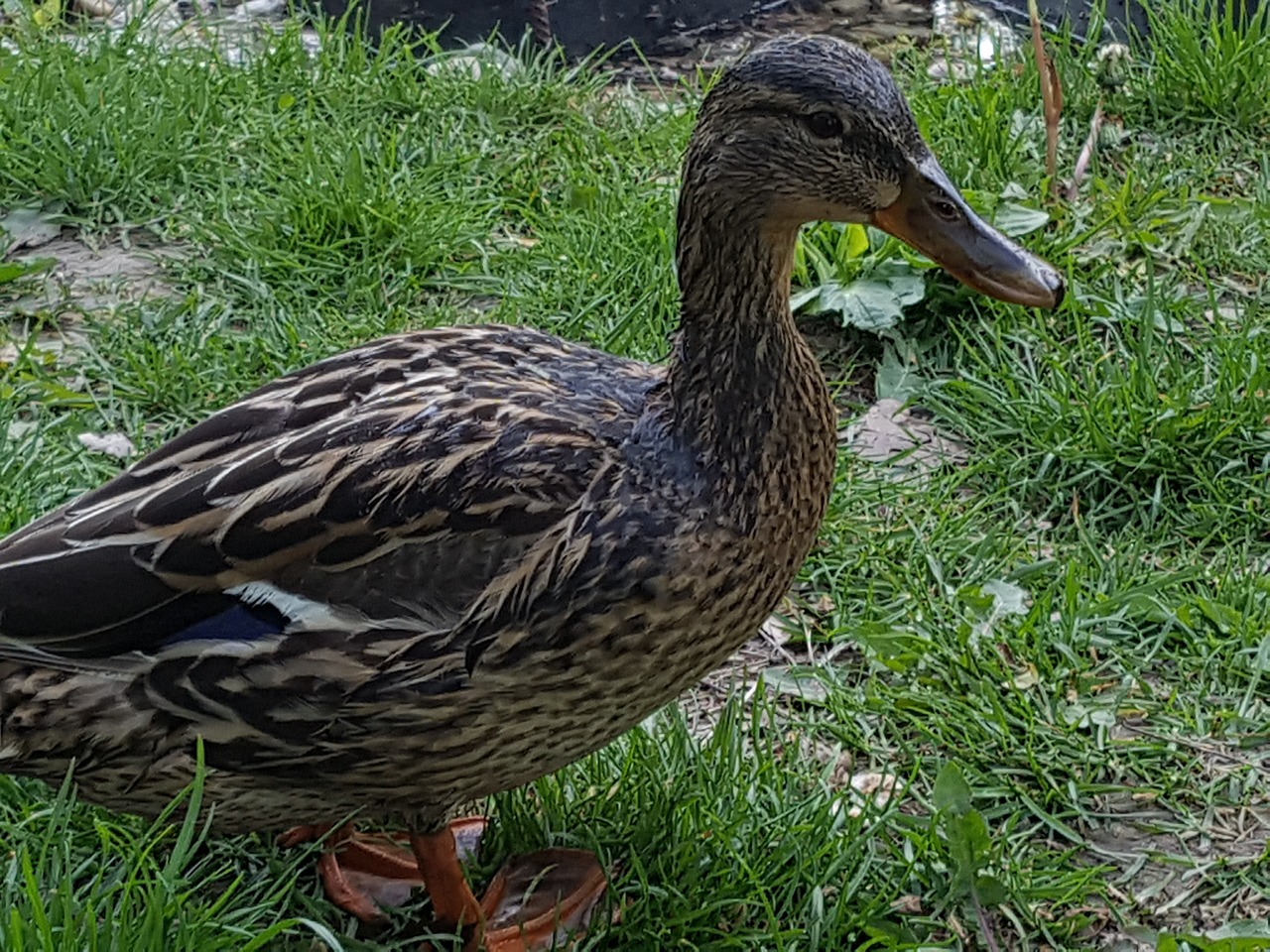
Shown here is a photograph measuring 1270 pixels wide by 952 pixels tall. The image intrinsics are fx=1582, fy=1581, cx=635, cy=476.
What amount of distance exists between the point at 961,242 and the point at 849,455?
3.90 ft

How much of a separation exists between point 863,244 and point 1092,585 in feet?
3.69

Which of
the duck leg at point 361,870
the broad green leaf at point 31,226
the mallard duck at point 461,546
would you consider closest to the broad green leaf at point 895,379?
the mallard duck at point 461,546

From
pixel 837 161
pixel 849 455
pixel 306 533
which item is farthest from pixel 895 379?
pixel 306 533

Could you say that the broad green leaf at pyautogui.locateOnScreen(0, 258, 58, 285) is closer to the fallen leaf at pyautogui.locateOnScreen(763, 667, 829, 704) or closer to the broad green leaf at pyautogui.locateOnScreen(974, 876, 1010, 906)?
the fallen leaf at pyautogui.locateOnScreen(763, 667, 829, 704)

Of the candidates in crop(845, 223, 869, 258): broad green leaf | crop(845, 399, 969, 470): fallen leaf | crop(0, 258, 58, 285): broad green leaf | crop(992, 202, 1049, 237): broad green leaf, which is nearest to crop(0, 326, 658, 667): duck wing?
crop(845, 399, 969, 470): fallen leaf

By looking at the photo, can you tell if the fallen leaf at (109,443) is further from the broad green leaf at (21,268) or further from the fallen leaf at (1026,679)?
the fallen leaf at (1026,679)

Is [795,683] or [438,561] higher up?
[438,561]

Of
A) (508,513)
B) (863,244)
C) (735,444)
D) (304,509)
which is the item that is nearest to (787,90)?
(735,444)

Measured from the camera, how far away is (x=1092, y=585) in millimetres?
3336

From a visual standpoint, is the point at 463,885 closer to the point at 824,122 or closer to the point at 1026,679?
the point at 1026,679

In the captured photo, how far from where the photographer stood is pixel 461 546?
93.2 inches

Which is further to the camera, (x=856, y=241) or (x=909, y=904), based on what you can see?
(x=856, y=241)

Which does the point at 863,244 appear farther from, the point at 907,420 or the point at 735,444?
the point at 735,444

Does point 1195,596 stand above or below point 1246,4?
below
